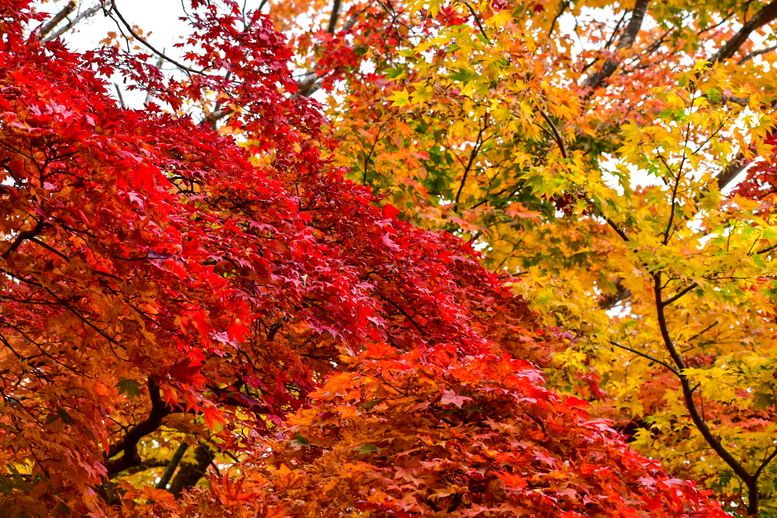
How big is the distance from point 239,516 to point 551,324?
4.43 meters

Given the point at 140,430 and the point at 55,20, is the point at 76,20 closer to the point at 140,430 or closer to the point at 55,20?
the point at 55,20

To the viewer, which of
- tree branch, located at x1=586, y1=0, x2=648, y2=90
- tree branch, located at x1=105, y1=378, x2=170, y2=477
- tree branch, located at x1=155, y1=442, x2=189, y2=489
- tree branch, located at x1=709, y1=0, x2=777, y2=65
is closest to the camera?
tree branch, located at x1=105, y1=378, x2=170, y2=477

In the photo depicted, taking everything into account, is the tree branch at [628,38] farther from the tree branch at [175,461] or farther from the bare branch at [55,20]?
the tree branch at [175,461]

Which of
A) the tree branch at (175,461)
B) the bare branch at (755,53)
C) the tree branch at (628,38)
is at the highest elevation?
the bare branch at (755,53)

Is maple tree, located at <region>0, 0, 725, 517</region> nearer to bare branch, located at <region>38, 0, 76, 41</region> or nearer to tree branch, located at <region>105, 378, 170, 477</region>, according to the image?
tree branch, located at <region>105, 378, 170, 477</region>

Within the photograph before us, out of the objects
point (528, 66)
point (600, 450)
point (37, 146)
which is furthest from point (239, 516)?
point (528, 66)

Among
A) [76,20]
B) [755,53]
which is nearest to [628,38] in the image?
[755,53]

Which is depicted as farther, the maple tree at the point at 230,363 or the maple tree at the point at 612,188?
the maple tree at the point at 612,188

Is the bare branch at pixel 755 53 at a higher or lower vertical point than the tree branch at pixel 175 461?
higher

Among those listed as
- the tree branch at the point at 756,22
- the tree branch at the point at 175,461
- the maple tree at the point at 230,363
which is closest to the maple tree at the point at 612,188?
the tree branch at the point at 756,22


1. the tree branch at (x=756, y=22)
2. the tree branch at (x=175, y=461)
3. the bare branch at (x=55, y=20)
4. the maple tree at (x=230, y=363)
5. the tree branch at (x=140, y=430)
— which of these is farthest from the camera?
the tree branch at (x=756, y=22)

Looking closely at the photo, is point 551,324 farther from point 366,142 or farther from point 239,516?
point 239,516

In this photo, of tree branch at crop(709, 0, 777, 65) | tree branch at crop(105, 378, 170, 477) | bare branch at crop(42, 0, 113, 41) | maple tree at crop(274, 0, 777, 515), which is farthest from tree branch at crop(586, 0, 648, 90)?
tree branch at crop(105, 378, 170, 477)

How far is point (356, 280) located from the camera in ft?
13.7
